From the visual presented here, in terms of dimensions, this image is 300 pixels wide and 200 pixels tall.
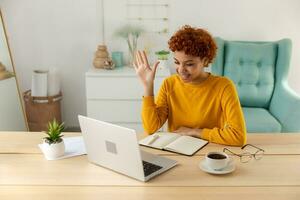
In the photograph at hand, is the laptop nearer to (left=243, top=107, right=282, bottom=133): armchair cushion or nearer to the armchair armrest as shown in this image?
(left=243, top=107, right=282, bottom=133): armchair cushion

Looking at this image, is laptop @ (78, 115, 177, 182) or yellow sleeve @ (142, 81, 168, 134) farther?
yellow sleeve @ (142, 81, 168, 134)

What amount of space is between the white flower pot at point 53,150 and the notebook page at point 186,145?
46 centimetres

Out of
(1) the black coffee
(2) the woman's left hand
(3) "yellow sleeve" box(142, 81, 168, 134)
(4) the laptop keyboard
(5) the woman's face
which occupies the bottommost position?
(4) the laptop keyboard

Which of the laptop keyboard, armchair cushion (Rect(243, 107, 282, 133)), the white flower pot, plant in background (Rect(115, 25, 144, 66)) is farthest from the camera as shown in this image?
plant in background (Rect(115, 25, 144, 66))

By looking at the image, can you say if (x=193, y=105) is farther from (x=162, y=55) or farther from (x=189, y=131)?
(x=162, y=55)

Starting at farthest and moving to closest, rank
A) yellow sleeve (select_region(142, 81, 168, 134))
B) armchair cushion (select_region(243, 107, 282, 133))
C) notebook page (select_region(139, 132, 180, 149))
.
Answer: armchair cushion (select_region(243, 107, 282, 133)), yellow sleeve (select_region(142, 81, 168, 134)), notebook page (select_region(139, 132, 180, 149))

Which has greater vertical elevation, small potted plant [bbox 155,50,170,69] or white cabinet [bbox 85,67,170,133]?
small potted plant [bbox 155,50,170,69]

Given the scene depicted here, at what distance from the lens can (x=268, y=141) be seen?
1771 mm

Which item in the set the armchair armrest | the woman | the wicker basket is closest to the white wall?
the wicker basket

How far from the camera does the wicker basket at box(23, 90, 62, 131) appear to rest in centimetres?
361

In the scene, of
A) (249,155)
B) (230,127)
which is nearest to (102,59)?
(230,127)

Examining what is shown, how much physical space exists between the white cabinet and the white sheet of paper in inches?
64.6

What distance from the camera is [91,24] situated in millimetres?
3773

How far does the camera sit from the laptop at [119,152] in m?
1.32
